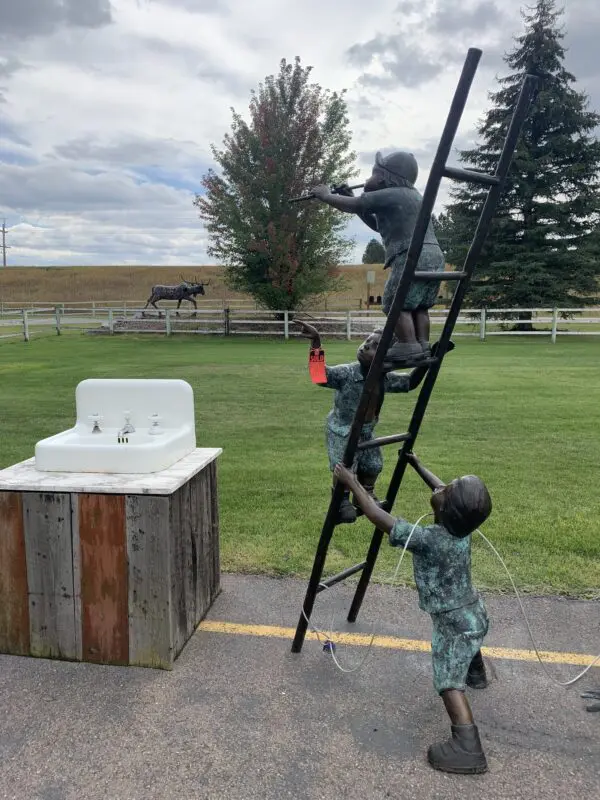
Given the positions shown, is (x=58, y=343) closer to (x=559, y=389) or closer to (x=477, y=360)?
(x=477, y=360)

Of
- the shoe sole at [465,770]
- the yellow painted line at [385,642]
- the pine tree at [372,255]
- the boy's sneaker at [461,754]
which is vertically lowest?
the yellow painted line at [385,642]

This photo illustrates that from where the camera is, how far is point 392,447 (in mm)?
7199

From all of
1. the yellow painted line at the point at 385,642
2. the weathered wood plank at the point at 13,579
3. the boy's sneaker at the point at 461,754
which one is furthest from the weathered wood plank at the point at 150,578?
the boy's sneaker at the point at 461,754

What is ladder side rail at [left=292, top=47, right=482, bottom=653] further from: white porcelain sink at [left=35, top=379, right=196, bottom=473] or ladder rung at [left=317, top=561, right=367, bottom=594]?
white porcelain sink at [left=35, top=379, right=196, bottom=473]

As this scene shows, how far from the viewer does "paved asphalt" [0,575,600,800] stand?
2.19 meters

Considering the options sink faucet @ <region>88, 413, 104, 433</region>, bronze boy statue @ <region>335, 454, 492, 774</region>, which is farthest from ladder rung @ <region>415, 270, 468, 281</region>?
sink faucet @ <region>88, 413, 104, 433</region>

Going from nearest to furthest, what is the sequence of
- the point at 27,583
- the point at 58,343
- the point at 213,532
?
the point at 27,583 < the point at 213,532 < the point at 58,343

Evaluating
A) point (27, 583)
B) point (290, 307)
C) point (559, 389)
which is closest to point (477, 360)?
point (559, 389)

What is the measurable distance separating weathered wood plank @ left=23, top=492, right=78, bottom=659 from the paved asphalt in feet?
0.41

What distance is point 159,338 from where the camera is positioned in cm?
2288

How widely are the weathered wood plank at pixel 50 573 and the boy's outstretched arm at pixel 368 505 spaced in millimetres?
1383

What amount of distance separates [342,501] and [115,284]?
6317 centimetres

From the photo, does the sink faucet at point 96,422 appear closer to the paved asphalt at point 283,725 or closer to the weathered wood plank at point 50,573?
the weathered wood plank at point 50,573

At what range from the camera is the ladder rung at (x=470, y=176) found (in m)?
2.18
